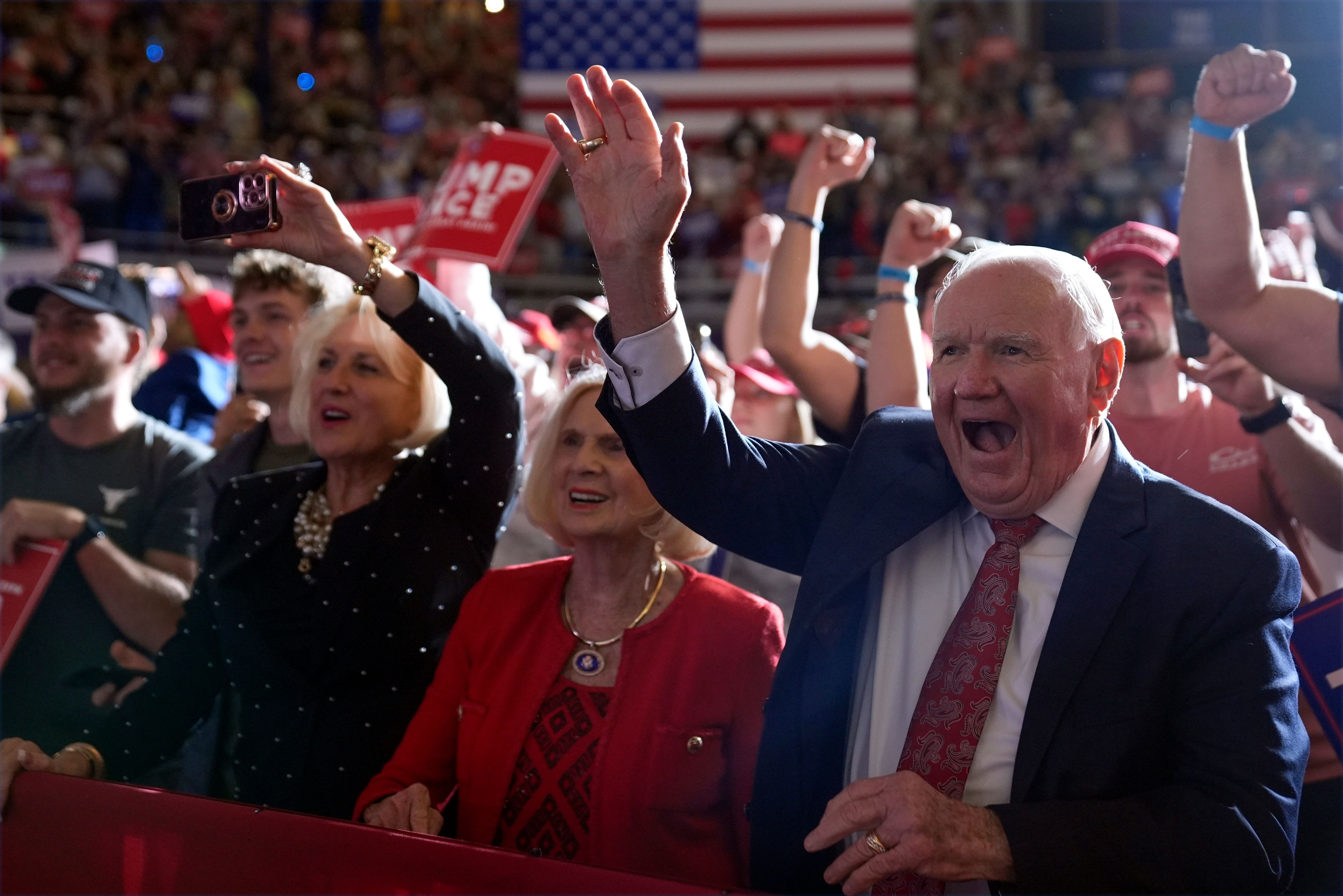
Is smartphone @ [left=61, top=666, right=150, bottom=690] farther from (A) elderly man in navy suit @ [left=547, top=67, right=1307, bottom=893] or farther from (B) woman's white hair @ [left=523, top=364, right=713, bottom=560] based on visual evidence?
(A) elderly man in navy suit @ [left=547, top=67, right=1307, bottom=893]

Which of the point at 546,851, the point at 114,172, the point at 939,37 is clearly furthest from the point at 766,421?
the point at 939,37

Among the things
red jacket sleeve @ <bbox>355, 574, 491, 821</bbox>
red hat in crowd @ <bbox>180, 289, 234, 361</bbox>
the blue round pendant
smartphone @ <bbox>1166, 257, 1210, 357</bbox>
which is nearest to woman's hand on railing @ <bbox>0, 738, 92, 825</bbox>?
red jacket sleeve @ <bbox>355, 574, 491, 821</bbox>

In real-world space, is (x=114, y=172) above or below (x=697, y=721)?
above

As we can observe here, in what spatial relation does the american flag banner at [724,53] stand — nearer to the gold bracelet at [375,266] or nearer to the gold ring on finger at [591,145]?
the gold bracelet at [375,266]

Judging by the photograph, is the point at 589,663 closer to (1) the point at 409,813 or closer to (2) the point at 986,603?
(1) the point at 409,813

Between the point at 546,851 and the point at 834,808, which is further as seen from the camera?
the point at 546,851

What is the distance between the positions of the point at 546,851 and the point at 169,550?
65.4 inches

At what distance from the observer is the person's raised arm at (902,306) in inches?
105

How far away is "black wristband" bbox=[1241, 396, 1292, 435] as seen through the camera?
229 centimetres

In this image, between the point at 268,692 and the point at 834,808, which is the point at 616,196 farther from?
the point at 268,692

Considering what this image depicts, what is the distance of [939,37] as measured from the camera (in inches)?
563

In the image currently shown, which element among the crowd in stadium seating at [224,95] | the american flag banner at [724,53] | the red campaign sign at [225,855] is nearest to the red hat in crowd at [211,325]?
the red campaign sign at [225,855]

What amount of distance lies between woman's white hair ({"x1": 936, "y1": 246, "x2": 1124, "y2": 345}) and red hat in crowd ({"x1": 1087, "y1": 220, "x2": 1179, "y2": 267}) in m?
1.23

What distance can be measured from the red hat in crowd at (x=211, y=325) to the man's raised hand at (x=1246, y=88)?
Result: 14.5 feet
